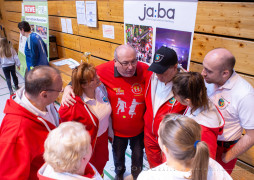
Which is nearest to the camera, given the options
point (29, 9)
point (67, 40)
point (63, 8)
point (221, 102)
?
point (221, 102)

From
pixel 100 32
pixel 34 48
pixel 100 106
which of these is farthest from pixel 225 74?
pixel 34 48

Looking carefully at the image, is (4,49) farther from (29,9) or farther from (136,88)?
(136,88)

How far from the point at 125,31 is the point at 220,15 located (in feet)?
5.47

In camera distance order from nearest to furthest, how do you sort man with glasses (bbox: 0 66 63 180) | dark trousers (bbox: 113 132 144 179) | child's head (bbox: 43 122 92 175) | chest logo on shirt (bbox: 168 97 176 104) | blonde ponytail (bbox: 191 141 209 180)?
blonde ponytail (bbox: 191 141 209 180), child's head (bbox: 43 122 92 175), man with glasses (bbox: 0 66 63 180), chest logo on shirt (bbox: 168 97 176 104), dark trousers (bbox: 113 132 144 179)

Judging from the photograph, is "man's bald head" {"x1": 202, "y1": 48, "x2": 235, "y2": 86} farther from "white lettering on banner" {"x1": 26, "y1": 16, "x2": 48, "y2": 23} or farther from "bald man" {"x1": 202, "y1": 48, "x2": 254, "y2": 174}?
"white lettering on banner" {"x1": 26, "y1": 16, "x2": 48, "y2": 23}

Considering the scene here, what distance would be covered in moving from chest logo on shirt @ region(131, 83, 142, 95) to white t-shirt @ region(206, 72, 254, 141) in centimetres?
72

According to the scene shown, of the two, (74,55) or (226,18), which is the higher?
(226,18)

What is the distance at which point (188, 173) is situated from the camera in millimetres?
911

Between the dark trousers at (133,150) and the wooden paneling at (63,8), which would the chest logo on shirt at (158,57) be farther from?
the wooden paneling at (63,8)

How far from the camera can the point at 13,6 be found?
714cm

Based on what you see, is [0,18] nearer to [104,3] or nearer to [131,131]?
[104,3]

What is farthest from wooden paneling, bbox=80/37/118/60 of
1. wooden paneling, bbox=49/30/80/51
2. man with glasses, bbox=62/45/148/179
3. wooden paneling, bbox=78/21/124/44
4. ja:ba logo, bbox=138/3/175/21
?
man with glasses, bbox=62/45/148/179

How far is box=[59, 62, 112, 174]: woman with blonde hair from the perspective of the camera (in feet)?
5.38

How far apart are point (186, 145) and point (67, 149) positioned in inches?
24.9
